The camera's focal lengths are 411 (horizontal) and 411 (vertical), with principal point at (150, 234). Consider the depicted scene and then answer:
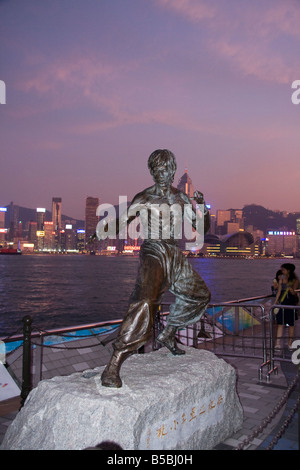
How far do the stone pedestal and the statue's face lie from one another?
6.37 ft

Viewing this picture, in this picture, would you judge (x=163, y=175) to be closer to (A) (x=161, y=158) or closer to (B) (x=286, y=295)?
(A) (x=161, y=158)

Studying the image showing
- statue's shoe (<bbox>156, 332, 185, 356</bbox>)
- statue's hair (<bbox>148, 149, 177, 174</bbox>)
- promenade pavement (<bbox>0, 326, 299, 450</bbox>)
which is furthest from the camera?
statue's shoe (<bbox>156, 332, 185, 356</bbox>)

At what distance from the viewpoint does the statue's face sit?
446 centimetres

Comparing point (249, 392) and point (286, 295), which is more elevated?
point (286, 295)

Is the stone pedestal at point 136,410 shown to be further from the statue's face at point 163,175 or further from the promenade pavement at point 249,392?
the statue's face at point 163,175

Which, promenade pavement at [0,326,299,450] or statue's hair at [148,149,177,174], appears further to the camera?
statue's hair at [148,149,177,174]

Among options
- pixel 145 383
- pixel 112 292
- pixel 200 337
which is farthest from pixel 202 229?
pixel 112 292

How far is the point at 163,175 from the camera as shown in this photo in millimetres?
4480

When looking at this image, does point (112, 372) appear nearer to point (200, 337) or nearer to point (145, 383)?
point (145, 383)

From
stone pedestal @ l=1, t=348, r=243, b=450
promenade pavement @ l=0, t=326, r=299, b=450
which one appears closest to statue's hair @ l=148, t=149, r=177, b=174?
stone pedestal @ l=1, t=348, r=243, b=450

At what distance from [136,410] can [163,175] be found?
94.3 inches

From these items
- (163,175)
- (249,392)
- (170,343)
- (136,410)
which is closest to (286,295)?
(249,392)

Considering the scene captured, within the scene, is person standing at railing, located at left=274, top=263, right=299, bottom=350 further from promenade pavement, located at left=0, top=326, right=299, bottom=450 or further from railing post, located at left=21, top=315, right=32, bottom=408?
railing post, located at left=21, top=315, right=32, bottom=408
